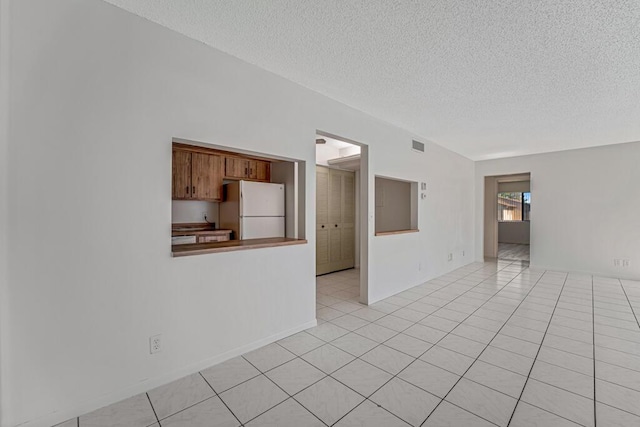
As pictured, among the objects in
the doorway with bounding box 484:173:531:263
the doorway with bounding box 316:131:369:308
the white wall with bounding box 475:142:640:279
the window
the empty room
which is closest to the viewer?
the empty room

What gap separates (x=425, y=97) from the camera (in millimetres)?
3002

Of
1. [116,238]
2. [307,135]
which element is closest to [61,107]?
[116,238]

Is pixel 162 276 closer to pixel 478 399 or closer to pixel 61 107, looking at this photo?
pixel 61 107

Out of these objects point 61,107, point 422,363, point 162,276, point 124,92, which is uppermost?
point 124,92

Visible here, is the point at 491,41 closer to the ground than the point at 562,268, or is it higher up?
higher up

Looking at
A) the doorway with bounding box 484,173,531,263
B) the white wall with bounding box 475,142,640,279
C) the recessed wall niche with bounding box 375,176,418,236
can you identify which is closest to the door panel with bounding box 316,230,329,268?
the recessed wall niche with bounding box 375,176,418,236

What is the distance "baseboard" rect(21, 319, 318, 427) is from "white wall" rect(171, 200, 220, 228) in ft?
8.61

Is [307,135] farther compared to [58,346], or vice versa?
[307,135]

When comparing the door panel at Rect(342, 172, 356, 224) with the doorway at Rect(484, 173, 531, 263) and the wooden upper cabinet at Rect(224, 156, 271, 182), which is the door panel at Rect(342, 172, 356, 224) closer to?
the wooden upper cabinet at Rect(224, 156, 271, 182)

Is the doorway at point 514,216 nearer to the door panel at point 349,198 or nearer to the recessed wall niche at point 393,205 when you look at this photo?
the recessed wall niche at point 393,205

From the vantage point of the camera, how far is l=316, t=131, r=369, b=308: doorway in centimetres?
466

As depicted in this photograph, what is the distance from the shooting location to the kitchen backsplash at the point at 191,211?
421 centimetres

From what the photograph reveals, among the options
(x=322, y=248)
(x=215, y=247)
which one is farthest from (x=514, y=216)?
(x=215, y=247)

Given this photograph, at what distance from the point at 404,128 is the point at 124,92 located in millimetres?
3505
